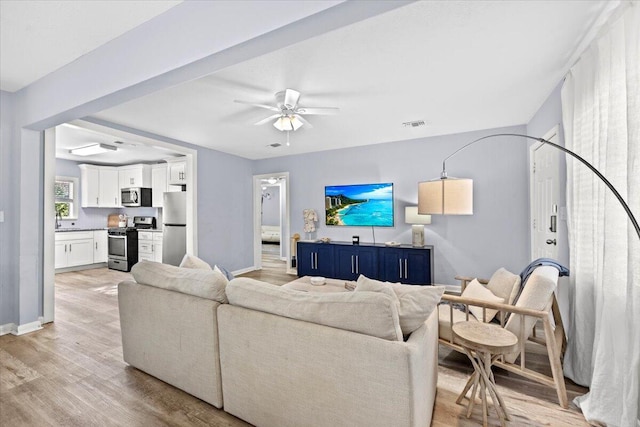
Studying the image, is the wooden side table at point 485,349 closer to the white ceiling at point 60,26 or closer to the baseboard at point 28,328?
the white ceiling at point 60,26

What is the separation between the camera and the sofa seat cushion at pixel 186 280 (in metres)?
1.87

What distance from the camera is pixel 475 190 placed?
4.43 metres

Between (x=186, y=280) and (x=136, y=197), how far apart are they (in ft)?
17.7

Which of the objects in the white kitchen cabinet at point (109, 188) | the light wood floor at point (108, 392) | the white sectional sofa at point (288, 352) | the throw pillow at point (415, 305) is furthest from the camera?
the white kitchen cabinet at point (109, 188)

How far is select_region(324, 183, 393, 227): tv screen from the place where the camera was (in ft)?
16.5

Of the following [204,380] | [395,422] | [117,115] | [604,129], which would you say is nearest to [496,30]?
[604,129]

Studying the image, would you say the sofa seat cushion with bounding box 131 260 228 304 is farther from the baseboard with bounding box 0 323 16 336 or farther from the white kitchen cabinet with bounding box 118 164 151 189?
the white kitchen cabinet with bounding box 118 164 151 189

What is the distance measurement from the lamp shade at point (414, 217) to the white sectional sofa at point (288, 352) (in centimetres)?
294

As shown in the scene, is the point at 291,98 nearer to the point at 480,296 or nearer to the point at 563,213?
the point at 480,296

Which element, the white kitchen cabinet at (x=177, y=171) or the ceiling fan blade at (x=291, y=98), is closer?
the ceiling fan blade at (x=291, y=98)

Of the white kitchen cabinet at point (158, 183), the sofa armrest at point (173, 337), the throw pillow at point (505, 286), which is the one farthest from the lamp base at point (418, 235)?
→ the white kitchen cabinet at point (158, 183)

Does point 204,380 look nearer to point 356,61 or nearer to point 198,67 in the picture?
point 198,67

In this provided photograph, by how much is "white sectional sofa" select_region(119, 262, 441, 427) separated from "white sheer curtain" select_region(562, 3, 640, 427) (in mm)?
974

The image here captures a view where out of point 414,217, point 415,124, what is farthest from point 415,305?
point 414,217
